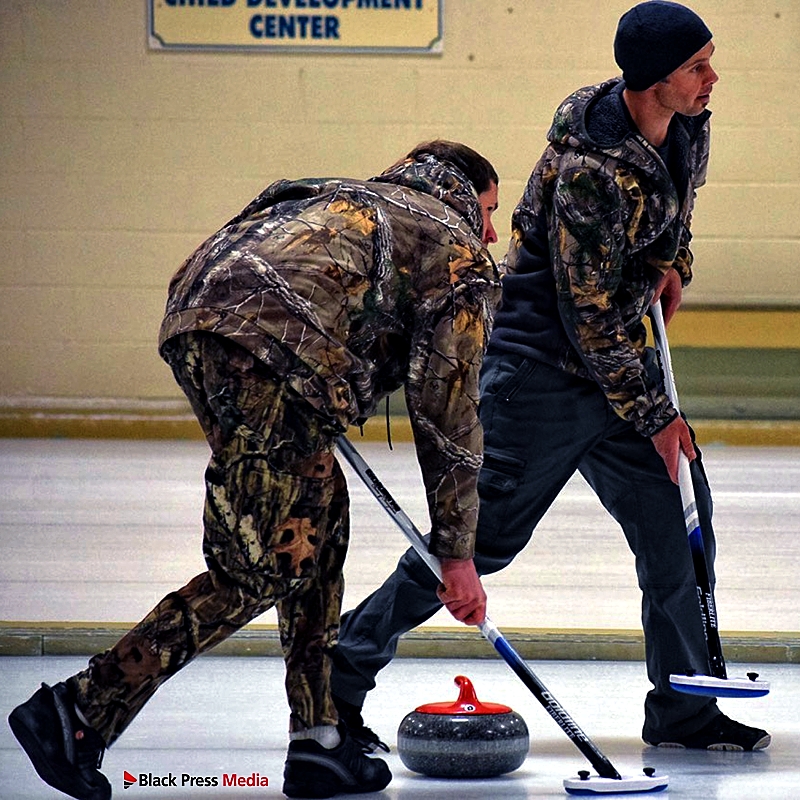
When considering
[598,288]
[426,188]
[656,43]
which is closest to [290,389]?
[426,188]

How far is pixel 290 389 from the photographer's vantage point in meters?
2.38

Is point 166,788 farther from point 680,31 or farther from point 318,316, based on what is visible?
point 680,31

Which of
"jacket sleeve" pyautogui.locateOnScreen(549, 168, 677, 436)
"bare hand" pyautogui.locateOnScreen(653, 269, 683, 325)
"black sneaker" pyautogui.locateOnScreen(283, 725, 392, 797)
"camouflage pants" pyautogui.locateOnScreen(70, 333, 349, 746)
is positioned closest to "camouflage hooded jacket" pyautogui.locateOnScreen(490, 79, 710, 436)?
"jacket sleeve" pyautogui.locateOnScreen(549, 168, 677, 436)

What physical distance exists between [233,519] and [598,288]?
82cm

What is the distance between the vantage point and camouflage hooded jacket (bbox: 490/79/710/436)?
9.24 ft

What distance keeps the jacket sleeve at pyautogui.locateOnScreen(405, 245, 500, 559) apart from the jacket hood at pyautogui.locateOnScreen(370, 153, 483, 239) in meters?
0.10

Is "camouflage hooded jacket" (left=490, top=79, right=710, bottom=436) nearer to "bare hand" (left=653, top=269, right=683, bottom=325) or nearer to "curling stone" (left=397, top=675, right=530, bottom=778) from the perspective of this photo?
"bare hand" (left=653, top=269, right=683, bottom=325)

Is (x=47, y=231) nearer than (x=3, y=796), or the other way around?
(x=3, y=796)

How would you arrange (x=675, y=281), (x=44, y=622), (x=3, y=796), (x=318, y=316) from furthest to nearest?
(x=44, y=622) < (x=675, y=281) < (x=3, y=796) < (x=318, y=316)

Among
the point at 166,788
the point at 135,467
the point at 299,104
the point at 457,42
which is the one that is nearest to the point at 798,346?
the point at 457,42

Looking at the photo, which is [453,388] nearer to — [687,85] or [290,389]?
[290,389]

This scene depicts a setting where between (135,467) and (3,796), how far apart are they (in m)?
5.14

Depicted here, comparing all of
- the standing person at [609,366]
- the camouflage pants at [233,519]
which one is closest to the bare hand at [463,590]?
the camouflage pants at [233,519]

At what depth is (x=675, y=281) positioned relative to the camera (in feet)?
10.3
